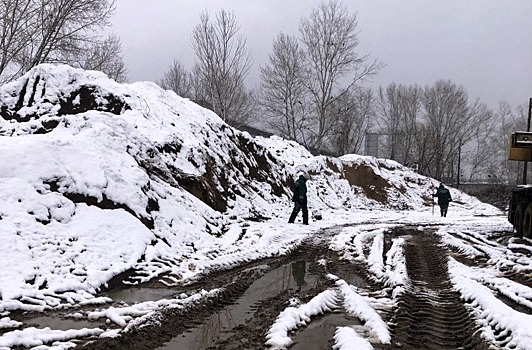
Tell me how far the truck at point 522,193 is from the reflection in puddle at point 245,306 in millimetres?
6735

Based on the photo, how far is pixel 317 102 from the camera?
3762 cm

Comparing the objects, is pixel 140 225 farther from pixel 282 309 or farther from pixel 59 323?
pixel 282 309

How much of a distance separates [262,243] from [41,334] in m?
6.35

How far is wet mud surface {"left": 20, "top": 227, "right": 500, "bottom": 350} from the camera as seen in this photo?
4449 millimetres

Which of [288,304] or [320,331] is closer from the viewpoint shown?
[320,331]

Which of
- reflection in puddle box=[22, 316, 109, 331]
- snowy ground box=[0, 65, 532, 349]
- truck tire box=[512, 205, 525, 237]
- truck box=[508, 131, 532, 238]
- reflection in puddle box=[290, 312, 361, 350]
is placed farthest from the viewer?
truck tire box=[512, 205, 525, 237]

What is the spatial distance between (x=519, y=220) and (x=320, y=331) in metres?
10.0

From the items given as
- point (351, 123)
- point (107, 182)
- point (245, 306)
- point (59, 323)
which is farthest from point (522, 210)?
point (351, 123)

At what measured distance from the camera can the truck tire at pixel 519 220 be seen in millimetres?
12297

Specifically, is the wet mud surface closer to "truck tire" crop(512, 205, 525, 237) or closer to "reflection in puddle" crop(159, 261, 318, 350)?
"reflection in puddle" crop(159, 261, 318, 350)

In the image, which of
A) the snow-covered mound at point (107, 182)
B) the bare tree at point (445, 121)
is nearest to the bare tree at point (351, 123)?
the bare tree at point (445, 121)

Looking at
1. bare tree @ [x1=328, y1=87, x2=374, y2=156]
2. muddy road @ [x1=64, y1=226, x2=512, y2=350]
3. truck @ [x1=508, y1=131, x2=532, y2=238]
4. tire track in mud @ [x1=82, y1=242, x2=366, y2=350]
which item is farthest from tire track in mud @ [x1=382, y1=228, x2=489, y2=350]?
bare tree @ [x1=328, y1=87, x2=374, y2=156]

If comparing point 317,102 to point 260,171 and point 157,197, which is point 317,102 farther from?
point 157,197

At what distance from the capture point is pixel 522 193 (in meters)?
12.7
